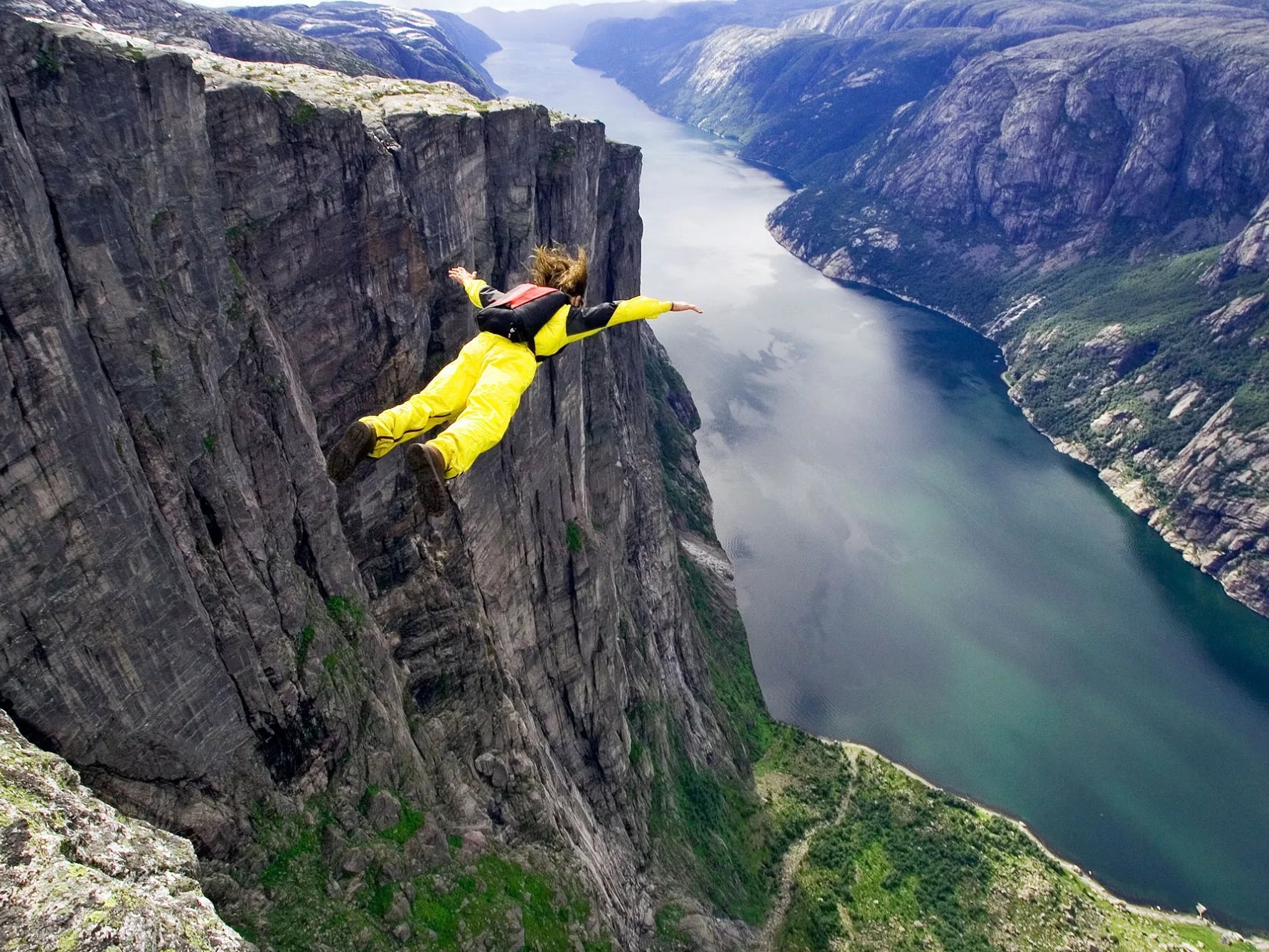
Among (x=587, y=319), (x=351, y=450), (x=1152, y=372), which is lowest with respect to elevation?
(x=1152, y=372)

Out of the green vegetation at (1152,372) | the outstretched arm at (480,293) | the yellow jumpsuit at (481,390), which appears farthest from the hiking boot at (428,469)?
the green vegetation at (1152,372)

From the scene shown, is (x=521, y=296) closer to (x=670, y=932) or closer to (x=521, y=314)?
(x=521, y=314)

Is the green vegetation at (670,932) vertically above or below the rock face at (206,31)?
below

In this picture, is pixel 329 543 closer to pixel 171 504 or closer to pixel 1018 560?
pixel 171 504

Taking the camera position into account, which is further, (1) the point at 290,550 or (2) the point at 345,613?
(2) the point at 345,613

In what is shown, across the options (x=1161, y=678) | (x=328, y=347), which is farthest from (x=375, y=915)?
(x=1161, y=678)

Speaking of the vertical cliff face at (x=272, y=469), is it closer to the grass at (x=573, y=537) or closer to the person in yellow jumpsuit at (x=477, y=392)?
the grass at (x=573, y=537)

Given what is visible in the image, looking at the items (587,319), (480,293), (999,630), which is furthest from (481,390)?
(999,630)
